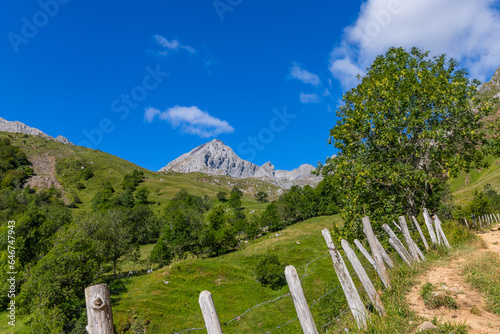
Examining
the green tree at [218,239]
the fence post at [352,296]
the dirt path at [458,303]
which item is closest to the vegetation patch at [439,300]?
the dirt path at [458,303]

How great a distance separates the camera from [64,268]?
28219 millimetres

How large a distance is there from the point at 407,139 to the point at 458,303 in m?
10.3

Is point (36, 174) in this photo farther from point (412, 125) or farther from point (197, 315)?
point (412, 125)

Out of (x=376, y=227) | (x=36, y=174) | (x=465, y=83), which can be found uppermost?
(x=36, y=174)

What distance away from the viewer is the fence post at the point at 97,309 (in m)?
3.58

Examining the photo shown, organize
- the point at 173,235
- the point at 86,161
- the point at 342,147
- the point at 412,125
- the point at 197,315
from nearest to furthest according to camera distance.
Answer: the point at 412,125 → the point at 342,147 → the point at 197,315 → the point at 173,235 → the point at 86,161

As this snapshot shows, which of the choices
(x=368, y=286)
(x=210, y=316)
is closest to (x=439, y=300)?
(x=368, y=286)

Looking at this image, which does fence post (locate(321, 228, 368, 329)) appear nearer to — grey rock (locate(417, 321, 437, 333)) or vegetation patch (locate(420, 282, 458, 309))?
grey rock (locate(417, 321, 437, 333))

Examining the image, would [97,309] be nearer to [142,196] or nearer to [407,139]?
[407,139]

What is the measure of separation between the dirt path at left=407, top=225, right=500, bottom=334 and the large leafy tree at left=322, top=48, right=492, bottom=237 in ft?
17.8

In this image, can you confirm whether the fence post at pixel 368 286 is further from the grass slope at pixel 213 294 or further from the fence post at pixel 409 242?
the grass slope at pixel 213 294

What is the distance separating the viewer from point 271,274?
39.2 m

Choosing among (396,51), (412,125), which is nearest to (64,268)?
(412,125)

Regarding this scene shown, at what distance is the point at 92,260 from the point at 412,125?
36.5 meters
